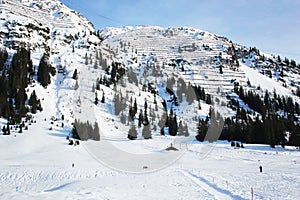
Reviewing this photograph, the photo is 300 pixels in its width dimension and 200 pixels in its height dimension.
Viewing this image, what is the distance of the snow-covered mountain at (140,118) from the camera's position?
15852 mm

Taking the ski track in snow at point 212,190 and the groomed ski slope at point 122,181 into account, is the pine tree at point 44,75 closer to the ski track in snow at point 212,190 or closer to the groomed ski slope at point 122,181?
the groomed ski slope at point 122,181

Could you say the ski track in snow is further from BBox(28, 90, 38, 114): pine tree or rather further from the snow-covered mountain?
BBox(28, 90, 38, 114): pine tree

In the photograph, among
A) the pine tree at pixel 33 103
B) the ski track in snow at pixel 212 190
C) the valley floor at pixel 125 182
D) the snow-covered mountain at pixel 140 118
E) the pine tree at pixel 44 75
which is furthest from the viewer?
the pine tree at pixel 44 75

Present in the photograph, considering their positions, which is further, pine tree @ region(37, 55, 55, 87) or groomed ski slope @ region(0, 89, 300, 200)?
pine tree @ region(37, 55, 55, 87)

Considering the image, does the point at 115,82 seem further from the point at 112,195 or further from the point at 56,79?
the point at 112,195

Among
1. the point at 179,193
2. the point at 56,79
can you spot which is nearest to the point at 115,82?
the point at 56,79

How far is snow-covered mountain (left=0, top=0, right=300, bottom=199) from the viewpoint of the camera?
52.0 feet

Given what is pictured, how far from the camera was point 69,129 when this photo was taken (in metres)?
50.7

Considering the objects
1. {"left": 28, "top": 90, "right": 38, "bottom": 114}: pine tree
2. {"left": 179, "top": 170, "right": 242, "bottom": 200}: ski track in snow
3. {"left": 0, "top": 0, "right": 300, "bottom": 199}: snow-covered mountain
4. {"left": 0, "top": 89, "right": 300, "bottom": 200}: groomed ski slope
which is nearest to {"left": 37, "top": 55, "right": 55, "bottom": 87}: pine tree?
{"left": 0, "top": 0, "right": 300, "bottom": 199}: snow-covered mountain

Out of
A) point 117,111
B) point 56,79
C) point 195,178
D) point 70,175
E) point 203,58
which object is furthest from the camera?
point 203,58

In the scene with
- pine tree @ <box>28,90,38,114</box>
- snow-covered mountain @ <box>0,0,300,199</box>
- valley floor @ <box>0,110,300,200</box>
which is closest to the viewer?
valley floor @ <box>0,110,300,200</box>

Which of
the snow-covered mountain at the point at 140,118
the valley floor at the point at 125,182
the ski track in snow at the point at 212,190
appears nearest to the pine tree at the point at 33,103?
the snow-covered mountain at the point at 140,118

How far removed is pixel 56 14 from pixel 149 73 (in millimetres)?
70427

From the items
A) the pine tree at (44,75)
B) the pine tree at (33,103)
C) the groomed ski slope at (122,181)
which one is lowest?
the groomed ski slope at (122,181)
